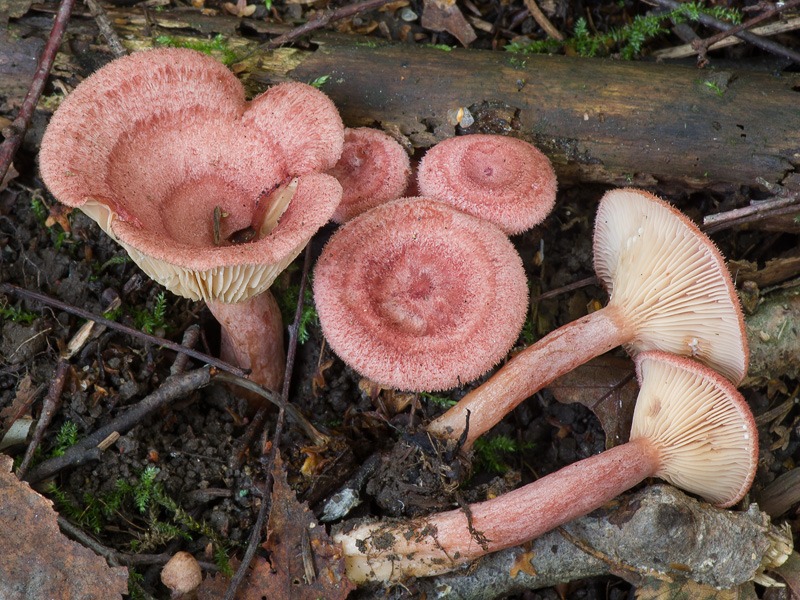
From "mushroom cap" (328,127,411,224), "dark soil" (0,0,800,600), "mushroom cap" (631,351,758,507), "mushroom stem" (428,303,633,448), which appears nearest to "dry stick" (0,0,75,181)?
"dark soil" (0,0,800,600)

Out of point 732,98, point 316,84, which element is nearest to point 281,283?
point 316,84

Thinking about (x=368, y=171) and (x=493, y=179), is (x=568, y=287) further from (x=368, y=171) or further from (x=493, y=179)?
(x=368, y=171)

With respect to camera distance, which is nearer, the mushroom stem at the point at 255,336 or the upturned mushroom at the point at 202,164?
the upturned mushroom at the point at 202,164

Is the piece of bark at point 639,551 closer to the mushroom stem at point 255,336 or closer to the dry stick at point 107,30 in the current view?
the mushroom stem at point 255,336

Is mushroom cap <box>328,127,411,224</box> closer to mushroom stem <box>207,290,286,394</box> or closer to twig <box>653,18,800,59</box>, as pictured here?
mushroom stem <box>207,290,286,394</box>

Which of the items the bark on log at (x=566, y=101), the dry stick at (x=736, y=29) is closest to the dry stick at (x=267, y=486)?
the bark on log at (x=566, y=101)

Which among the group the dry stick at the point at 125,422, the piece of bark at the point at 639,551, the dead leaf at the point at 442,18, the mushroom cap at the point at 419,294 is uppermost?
→ the dead leaf at the point at 442,18
